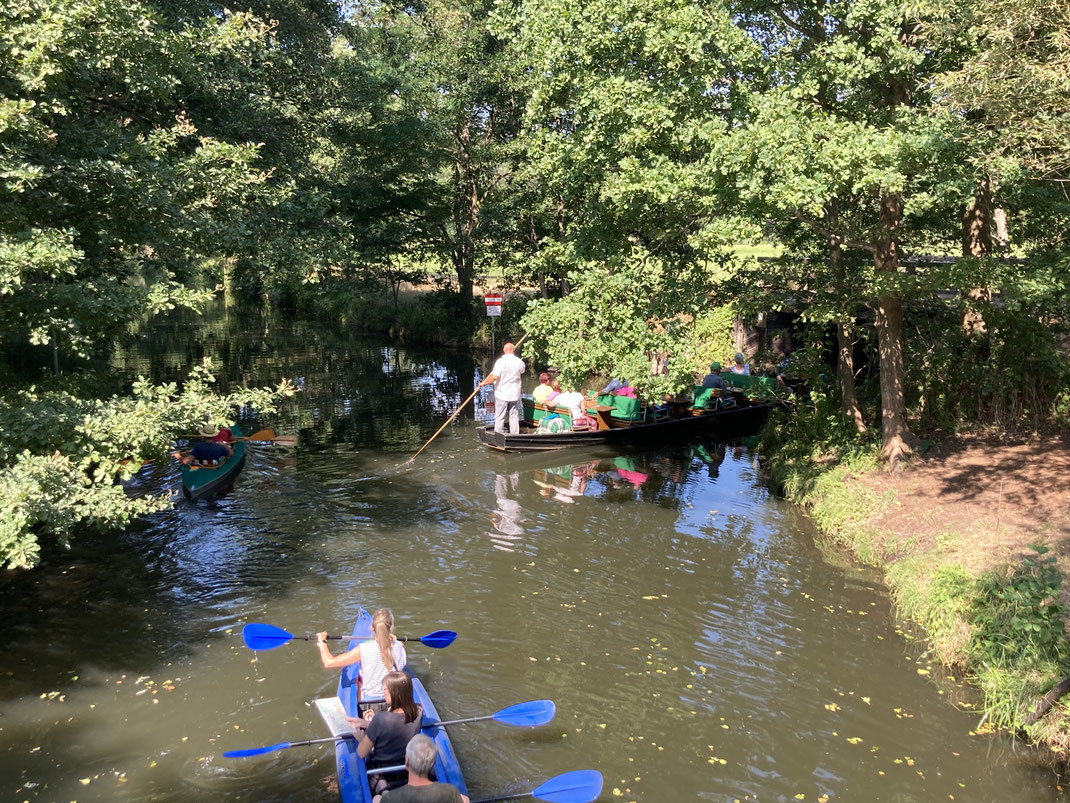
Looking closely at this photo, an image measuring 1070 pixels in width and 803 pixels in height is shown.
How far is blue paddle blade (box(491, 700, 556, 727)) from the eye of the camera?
6941mm

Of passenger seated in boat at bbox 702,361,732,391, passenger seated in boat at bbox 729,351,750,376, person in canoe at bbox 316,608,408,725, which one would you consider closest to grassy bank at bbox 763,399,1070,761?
passenger seated in boat at bbox 702,361,732,391

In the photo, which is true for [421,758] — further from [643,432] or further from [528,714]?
[643,432]

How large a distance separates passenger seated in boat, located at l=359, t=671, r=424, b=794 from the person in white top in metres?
10.8

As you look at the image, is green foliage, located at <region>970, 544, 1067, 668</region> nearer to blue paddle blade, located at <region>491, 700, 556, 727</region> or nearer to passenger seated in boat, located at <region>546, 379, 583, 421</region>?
blue paddle blade, located at <region>491, 700, 556, 727</region>

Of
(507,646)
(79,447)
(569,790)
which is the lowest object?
(569,790)

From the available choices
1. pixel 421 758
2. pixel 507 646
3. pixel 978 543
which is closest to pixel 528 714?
pixel 507 646

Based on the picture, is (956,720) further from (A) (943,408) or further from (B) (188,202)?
(B) (188,202)

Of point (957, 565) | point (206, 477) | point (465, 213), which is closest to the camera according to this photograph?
point (957, 565)

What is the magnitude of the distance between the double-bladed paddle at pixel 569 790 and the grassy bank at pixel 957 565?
12.2 ft

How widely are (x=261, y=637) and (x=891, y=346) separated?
31.7ft

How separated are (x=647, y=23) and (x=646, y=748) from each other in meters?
9.34

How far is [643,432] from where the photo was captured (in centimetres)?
1839

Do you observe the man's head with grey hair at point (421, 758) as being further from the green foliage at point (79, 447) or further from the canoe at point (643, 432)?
the canoe at point (643, 432)

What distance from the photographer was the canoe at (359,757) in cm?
602
